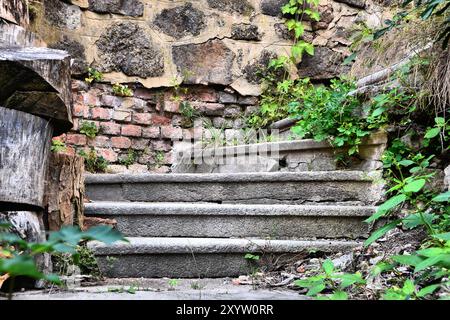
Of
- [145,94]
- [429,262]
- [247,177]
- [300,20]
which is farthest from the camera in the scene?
[300,20]

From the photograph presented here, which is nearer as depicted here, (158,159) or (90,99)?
(90,99)

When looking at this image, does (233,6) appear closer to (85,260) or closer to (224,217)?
(224,217)

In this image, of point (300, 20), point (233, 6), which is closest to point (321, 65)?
point (300, 20)

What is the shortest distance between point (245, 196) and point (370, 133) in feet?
2.42

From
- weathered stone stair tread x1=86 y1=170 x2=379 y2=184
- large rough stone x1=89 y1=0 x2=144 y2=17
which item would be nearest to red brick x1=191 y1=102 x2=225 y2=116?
large rough stone x1=89 y1=0 x2=144 y2=17

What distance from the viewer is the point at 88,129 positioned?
3.67 m

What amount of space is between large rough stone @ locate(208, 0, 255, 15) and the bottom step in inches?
101

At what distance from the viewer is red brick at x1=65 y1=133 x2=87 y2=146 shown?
142 inches

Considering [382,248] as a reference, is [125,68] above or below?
above

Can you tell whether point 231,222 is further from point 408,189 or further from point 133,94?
point 133,94

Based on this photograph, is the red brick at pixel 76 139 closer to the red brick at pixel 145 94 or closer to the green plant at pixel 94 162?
the green plant at pixel 94 162

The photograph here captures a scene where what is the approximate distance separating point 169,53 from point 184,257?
7.58ft
